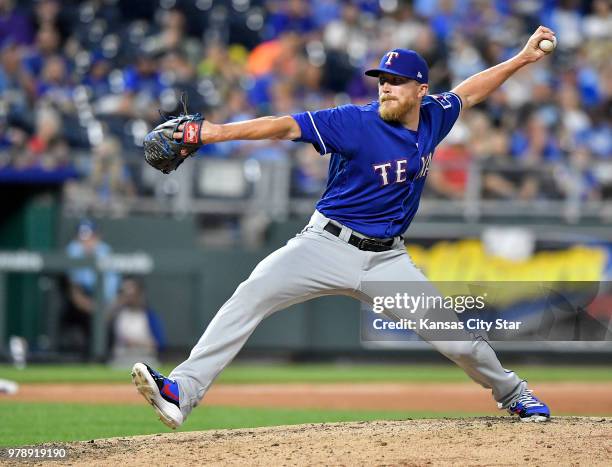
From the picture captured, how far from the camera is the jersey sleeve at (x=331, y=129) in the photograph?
18.1 feet

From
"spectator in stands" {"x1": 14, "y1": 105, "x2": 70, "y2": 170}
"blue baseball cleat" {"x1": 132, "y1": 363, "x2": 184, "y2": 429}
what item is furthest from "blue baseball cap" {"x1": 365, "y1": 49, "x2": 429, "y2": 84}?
"spectator in stands" {"x1": 14, "y1": 105, "x2": 70, "y2": 170}

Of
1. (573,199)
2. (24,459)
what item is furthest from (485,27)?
(24,459)

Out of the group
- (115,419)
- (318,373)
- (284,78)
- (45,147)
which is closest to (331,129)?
(115,419)

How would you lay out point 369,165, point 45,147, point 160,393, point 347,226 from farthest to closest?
point 45,147 < point 347,226 < point 369,165 < point 160,393

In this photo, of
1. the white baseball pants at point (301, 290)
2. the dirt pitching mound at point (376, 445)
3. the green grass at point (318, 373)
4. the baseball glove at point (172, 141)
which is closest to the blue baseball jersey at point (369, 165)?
the white baseball pants at point (301, 290)

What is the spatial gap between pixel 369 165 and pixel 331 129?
11.3 inches

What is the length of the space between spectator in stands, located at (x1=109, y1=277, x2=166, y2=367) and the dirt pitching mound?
652cm

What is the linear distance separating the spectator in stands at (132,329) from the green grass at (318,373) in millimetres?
329

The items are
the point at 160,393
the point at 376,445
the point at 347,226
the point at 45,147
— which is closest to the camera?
the point at 160,393

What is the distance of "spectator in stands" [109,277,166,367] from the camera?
12.5 meters

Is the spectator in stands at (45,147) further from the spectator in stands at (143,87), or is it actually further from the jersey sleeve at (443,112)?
the jersey sleeve at (443,112)

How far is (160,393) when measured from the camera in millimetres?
5367

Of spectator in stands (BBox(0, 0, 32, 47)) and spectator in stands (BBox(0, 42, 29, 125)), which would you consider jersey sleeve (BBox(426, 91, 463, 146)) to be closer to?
spectator in stands (BBox(0, 42, 29, 125))

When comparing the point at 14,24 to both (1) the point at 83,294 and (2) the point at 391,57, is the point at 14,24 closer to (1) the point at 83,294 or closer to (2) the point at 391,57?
(1) the point at 83,294
